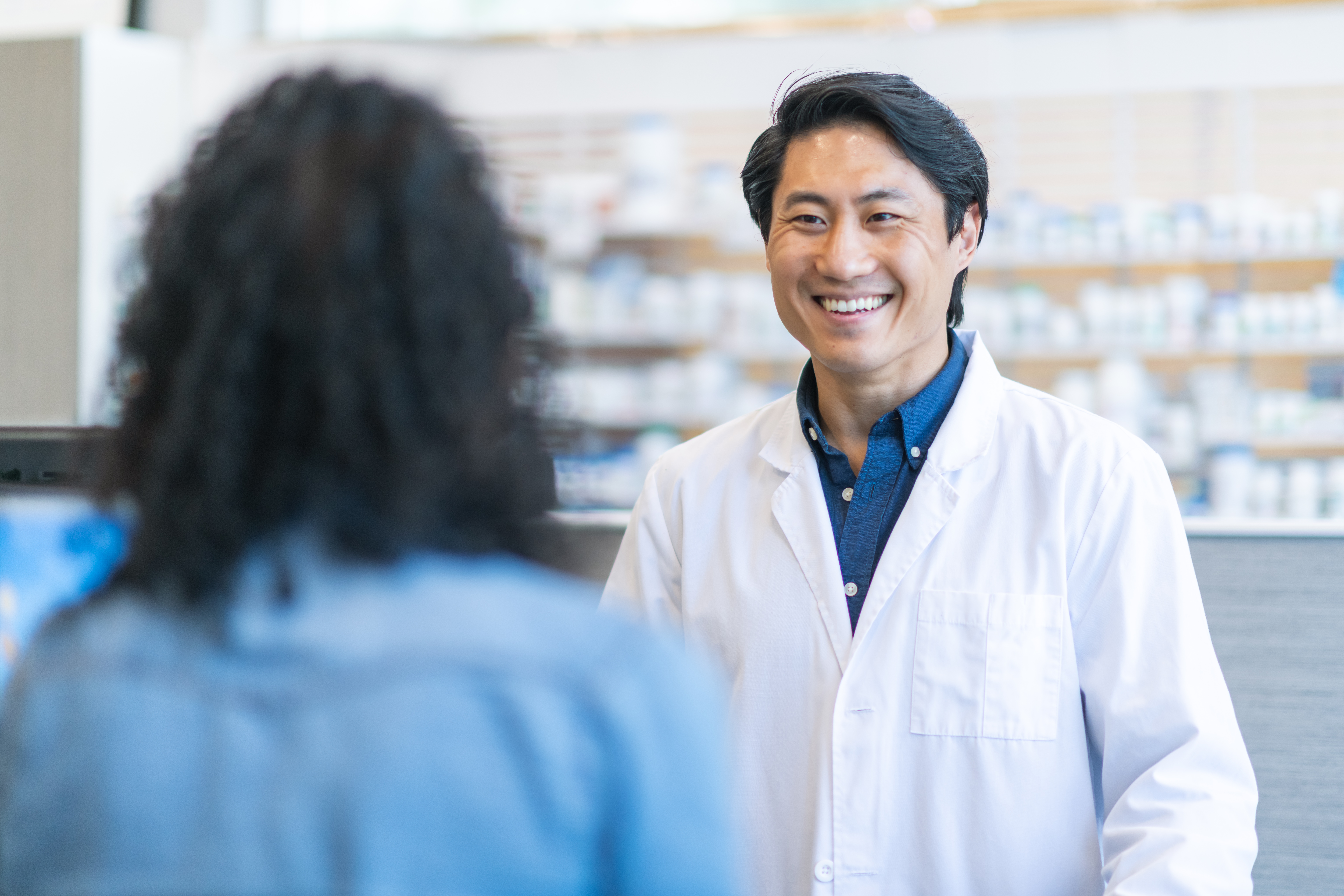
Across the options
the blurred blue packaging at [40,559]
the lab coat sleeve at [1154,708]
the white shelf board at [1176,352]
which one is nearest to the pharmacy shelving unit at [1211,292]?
the white shelf board at [1176,352]

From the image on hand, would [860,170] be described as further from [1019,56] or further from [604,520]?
[1019,56]

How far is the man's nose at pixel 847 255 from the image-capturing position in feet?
4.23

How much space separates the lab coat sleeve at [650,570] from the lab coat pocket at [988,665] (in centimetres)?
29

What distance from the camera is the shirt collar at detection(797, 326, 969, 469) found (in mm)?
1318

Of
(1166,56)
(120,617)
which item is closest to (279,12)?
(1166,56)

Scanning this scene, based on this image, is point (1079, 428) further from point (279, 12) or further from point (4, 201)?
point (279, 12)

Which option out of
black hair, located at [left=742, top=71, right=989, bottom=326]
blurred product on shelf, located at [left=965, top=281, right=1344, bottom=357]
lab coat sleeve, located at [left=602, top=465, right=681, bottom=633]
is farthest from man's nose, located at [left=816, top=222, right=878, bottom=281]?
blurred product on shelf, located at [left=965, top=281, right=1344, bottom=357]

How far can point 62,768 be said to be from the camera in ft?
1.80

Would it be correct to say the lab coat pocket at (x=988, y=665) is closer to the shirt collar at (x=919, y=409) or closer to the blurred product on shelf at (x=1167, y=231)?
the shirt collar at (x=919, y=409)

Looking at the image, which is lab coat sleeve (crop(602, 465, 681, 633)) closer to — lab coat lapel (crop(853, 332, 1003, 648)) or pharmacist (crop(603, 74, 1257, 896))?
pharmacist (crop(603, 74, 1257, 896))

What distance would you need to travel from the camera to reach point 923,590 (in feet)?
4.02

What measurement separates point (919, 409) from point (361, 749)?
0.92 m

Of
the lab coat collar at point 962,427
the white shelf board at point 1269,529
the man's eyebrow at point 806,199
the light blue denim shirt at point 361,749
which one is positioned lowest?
the white shelf board at point 1269,529

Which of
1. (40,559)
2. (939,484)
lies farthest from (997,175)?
(40,559)
